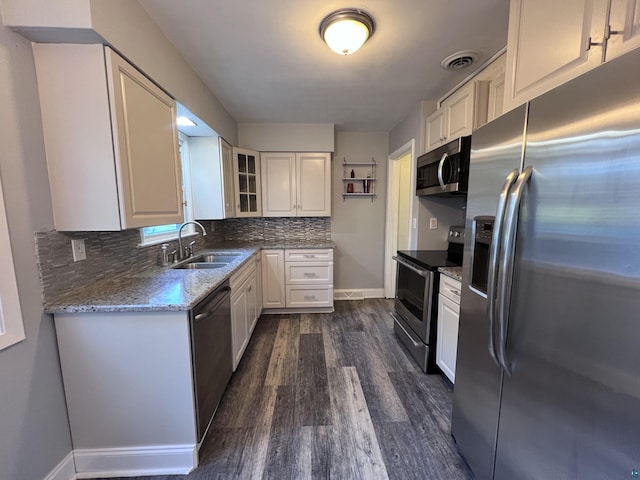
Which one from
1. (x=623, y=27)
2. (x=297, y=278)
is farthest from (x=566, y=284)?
(x=297, y=278)

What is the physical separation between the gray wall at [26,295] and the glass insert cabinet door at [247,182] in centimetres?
198

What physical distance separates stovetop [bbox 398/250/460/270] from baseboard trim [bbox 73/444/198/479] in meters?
1.92

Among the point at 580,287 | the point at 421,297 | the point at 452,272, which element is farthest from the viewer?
the point at 421,297

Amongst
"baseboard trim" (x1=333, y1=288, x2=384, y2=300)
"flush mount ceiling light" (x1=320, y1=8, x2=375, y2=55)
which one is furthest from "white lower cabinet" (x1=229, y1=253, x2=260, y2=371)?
"flush mount ceiling light" (x1=320, y1=8, x2=375, y2=55)

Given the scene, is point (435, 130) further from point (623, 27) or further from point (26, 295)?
point (26, 295)

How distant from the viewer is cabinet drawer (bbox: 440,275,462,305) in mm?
1737

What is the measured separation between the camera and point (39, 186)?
Result: 1.19 m

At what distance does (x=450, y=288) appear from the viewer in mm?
1833

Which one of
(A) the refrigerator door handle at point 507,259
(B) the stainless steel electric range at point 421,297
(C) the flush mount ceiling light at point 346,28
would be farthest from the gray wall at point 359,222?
(A) the refrigerator door handle at point 507,259

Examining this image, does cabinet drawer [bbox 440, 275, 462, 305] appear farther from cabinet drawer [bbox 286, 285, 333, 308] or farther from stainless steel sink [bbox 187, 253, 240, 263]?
stainless steel sink [bbox 187, 253, 240, 263]

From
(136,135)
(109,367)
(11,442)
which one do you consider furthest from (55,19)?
(11,442)

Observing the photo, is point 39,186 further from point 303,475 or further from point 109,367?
point 303,475

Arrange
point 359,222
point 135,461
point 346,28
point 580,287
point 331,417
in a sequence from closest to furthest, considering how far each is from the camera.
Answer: point 580,287, point 135,461, point 346,28, point 331,417, point 359,222

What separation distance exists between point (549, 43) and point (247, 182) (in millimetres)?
2933
